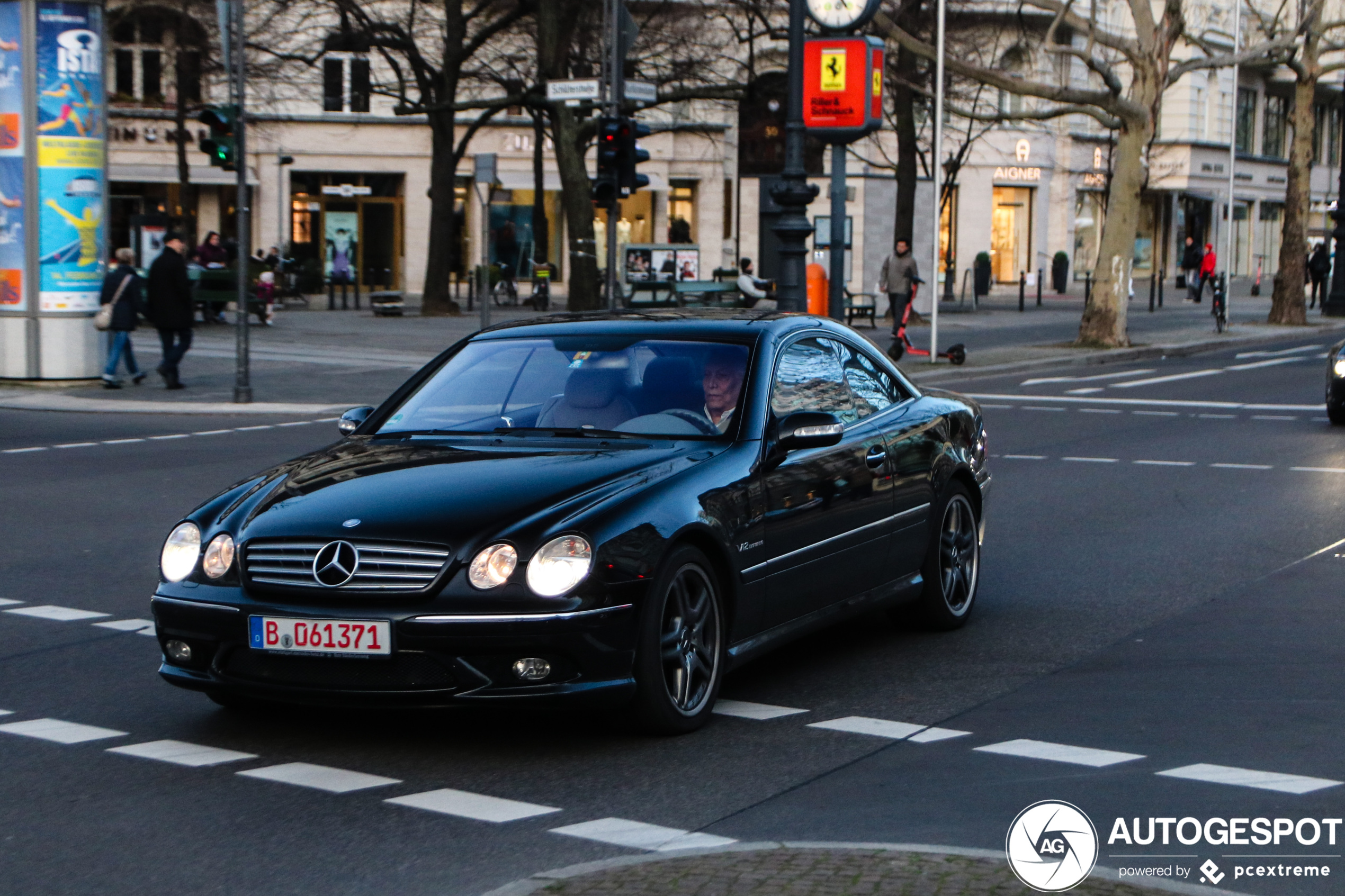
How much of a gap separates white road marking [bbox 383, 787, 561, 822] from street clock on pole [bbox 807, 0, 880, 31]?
18617 mm

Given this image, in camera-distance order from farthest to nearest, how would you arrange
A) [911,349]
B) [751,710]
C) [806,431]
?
[911,349] < [806,431] < [751,710]

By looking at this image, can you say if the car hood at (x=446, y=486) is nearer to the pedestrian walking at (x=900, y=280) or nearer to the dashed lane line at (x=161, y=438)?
the dashed lane line at (x=161, y=438)

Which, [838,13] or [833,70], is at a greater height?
[838,13]

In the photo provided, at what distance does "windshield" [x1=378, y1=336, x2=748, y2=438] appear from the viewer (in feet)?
21.8

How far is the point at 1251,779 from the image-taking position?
5430 mm

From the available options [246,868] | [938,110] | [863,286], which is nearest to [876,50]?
[938,110]

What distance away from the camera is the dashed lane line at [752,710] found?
6.35 meters

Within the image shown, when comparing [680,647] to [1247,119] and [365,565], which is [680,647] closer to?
[365,565]

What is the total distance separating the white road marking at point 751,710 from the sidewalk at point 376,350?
31.8 feet

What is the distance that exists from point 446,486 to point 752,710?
142 centimetres

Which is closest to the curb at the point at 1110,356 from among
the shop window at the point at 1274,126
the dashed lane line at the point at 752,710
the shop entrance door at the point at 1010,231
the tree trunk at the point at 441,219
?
the tree trunk at the point at 441,219

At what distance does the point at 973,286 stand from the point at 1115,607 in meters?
38.2

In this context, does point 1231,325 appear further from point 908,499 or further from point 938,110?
point 908,499

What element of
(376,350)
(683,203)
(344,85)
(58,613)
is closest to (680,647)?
(58,613)
